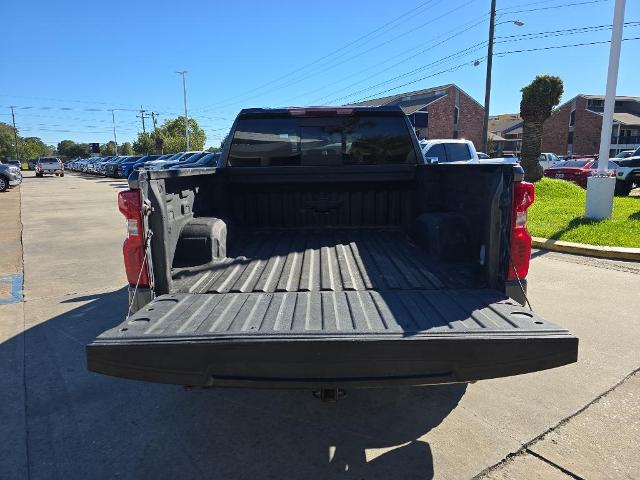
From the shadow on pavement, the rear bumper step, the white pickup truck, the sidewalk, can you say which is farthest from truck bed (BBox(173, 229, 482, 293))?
the white pickup truck

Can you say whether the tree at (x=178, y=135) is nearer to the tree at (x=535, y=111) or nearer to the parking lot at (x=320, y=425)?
the tree at (x=535, y=111)

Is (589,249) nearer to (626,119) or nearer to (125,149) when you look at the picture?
(626,119)

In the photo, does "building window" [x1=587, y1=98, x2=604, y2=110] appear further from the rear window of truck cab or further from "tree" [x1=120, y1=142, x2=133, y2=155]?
"tree" [x1=120, y1=142, x2=133, y2=155]

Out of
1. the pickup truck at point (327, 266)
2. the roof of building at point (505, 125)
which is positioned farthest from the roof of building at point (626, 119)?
the pickup truck at point (327, 266)

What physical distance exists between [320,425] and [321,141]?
8.93ft

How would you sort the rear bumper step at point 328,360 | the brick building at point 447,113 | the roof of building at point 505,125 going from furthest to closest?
1. the roof of building at point 505,125
2. the brick building at point 447,113
3. the rear bumper step at point 328,360

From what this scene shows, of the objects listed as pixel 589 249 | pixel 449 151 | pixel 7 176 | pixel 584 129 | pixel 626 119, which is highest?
pixel 626 119

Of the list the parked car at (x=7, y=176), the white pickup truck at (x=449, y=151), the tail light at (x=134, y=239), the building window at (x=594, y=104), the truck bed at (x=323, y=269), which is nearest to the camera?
the tail light at (x=134, y=239)

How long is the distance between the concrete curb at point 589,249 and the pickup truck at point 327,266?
4957mm

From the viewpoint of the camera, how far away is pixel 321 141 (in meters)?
4.46

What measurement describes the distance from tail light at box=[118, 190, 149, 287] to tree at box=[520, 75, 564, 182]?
16.8m

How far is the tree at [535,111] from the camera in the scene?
56.1 feet

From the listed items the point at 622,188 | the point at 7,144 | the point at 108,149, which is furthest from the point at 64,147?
the point at 622,188

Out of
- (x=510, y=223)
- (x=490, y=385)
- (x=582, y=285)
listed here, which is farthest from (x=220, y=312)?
(x=582, y=285)
